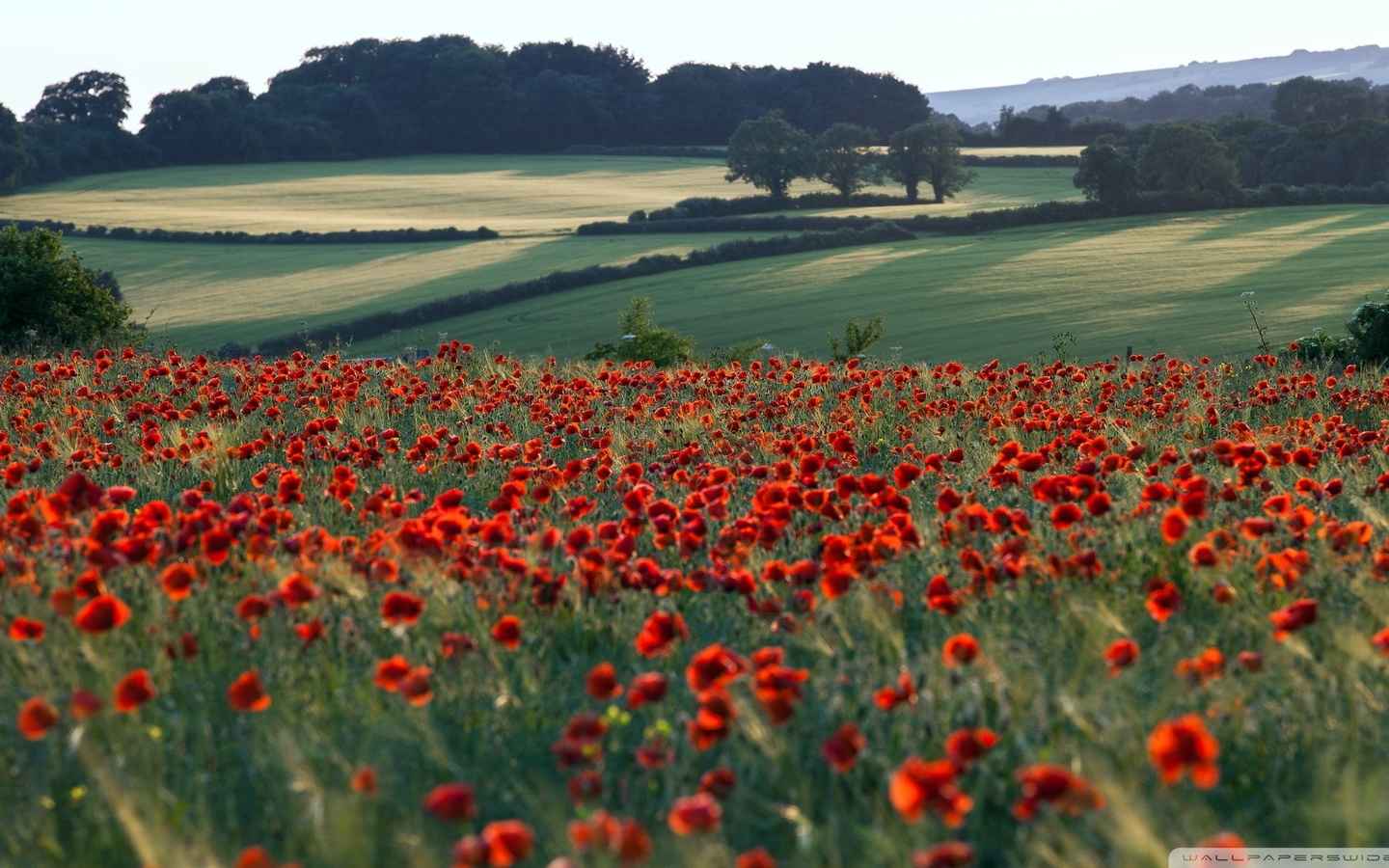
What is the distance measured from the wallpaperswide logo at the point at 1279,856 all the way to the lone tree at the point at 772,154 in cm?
7207

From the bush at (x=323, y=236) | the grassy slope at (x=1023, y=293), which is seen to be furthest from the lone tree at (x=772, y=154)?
the grassy slope at (x=1023, y=293)

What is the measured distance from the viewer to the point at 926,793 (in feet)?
9.05

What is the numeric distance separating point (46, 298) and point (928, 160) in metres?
60.5

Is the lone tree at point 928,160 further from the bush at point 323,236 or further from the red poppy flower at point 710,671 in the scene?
the red poppy flower at point 710,671

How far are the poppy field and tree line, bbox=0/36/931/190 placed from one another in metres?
98.0

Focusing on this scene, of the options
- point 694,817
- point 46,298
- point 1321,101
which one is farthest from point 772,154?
point 694,817

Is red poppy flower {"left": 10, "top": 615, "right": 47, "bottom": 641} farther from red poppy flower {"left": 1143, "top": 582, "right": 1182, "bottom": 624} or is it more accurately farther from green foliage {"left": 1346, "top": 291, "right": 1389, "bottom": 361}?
green foliage {"left": 1346, "top": 291, "right": 1389, "bottom": 361}

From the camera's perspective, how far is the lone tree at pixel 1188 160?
6362 centimetres

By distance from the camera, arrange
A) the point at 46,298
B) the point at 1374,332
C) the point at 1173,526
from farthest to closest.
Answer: the point at 46,298 < the point at 1374,332 < the point at 1173,526

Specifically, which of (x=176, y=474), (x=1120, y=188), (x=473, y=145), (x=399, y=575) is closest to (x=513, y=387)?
(x=176, y=474)

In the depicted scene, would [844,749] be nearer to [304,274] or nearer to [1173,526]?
[1173,526]

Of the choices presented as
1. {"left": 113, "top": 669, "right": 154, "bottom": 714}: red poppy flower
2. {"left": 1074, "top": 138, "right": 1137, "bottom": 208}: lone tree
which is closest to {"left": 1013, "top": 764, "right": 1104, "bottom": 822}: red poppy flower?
{"left": 113, "top": 669, "right": 154, "bottom": 714}: red poppy flower

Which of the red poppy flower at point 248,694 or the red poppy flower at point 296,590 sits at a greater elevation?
the red poppy flower at point 296,590

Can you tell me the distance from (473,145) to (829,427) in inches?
4029
